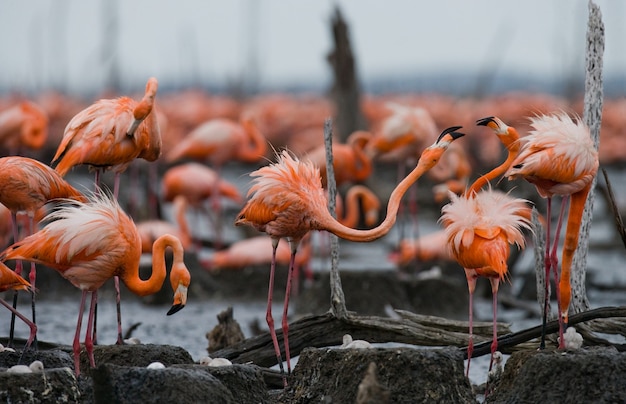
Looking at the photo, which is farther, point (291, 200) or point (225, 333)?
point (225, 333)

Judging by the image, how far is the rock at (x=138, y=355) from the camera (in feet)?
19.8

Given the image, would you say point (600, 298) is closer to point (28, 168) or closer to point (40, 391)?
point (28, 168)

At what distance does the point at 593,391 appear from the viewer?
5.24 meters

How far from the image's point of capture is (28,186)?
6.51m

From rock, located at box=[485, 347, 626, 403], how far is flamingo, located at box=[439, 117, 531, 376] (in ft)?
2.34

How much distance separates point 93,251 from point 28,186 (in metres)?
0.97

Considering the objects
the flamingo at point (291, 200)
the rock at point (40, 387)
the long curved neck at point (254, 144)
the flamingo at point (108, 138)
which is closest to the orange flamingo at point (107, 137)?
the flamingo at point (108, 138)

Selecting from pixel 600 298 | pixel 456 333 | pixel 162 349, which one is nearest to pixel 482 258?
pixel 456 333

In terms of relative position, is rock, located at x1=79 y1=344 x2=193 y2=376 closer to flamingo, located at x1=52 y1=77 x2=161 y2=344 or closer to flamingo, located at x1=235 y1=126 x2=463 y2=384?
flamingo, located at x1=235 y1=126 x2=463 y2=384

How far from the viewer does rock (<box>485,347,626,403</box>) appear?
5242mm

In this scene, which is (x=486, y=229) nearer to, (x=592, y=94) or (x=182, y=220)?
(x=592, y=94)

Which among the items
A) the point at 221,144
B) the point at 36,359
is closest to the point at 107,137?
the point at 36,359

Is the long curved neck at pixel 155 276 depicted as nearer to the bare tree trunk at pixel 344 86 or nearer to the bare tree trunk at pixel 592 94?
the bare tree trunk at pixel 592 94

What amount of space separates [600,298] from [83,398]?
7.73 metres
